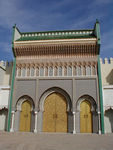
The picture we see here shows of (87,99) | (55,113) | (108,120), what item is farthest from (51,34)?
(108,120)

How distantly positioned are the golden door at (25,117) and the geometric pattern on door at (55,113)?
120 cm

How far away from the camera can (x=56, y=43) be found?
13.2 m

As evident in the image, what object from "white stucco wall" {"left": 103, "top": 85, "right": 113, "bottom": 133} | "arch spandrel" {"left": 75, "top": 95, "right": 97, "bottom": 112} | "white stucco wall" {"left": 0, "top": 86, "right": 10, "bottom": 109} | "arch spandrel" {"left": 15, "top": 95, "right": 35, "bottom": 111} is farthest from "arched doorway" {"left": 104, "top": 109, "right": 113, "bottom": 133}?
"white stucco wall" {"left": 0, "top": 86, "right": 10, "bottom": 109}

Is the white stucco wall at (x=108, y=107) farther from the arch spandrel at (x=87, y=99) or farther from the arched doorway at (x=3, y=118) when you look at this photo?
the arched doorway at (x=3, y=118)

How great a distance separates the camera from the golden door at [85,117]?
465 inches

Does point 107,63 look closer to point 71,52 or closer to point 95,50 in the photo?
point 95,50

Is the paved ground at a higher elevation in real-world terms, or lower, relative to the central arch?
lower

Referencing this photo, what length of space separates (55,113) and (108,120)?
399 cm

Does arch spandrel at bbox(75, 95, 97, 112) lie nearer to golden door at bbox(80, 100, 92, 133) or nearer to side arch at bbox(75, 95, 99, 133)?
side arch at bbox(75, 95, 99, 133)

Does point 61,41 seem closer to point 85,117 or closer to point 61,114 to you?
point 61,114

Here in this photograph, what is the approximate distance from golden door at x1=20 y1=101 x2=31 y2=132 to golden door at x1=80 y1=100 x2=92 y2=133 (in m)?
3.90

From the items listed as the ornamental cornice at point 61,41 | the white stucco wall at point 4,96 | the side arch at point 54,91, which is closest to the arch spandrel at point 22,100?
the side arch at point 54,91

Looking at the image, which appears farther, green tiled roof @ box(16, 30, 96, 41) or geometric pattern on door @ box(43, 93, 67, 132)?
green tiled roof @ box(16, 30, 96, 41)

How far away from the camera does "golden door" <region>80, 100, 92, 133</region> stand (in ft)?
38.8
